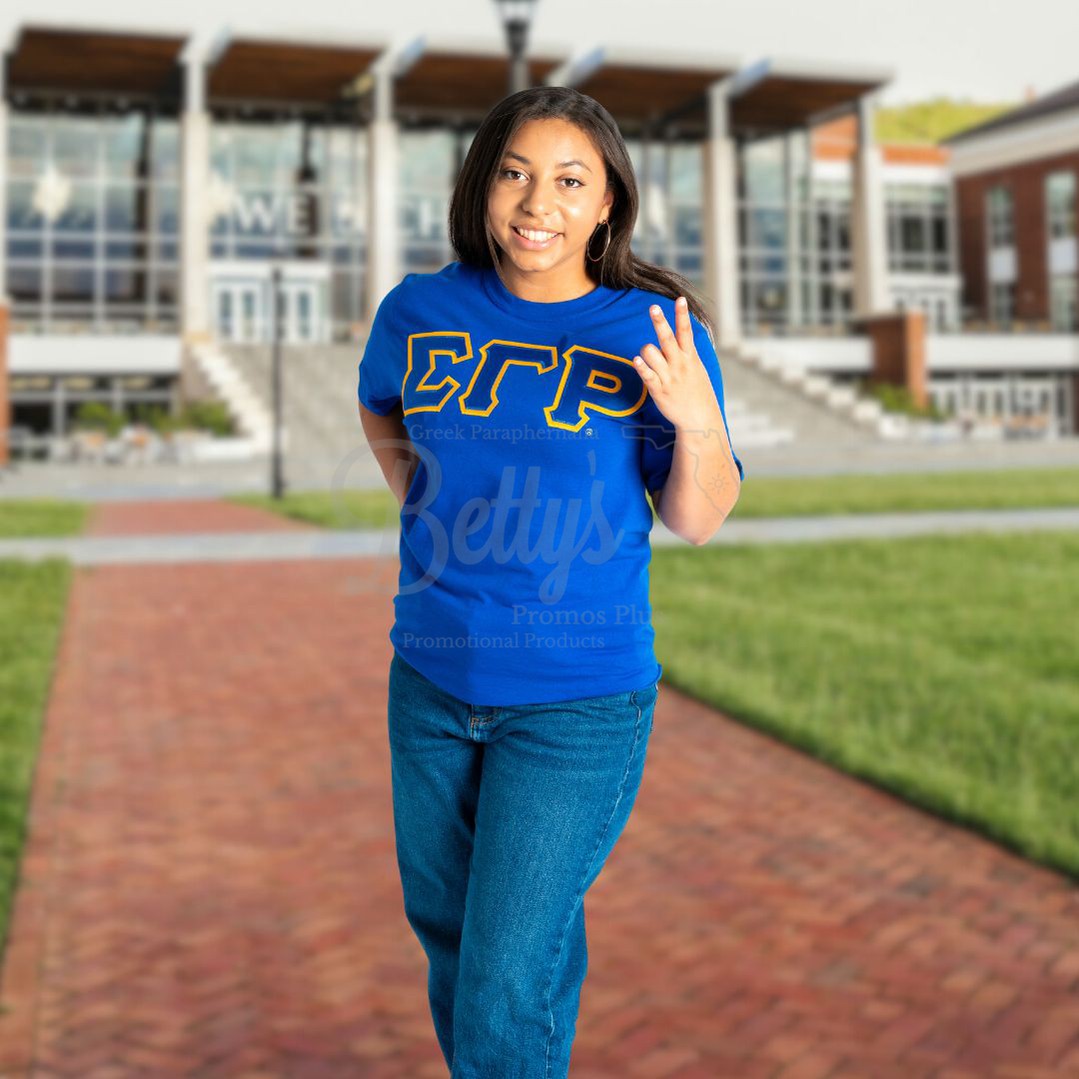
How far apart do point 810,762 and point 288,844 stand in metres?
2.96

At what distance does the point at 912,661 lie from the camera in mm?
10086

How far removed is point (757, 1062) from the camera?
430cm

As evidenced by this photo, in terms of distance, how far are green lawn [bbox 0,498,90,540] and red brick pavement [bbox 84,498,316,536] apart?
0.79 ft

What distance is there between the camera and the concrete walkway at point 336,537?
17.0 m

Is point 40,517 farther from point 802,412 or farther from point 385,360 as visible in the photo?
point 802,412

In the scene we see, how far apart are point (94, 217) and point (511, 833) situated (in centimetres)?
5045

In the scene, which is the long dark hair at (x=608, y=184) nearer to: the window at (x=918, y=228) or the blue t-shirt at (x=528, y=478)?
the blue t-shirt at (x=528, y=478)

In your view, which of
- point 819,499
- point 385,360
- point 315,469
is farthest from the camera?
point 315,469

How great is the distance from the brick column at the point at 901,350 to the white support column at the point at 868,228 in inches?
46.6

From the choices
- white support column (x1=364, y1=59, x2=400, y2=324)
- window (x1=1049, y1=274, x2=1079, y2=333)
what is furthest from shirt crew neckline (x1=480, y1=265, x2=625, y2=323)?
window (x1=1049, y1=274, x2=1079, y2=333)

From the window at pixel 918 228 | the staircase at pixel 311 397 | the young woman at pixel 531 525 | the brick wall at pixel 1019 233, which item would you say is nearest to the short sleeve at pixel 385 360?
the young woman at pixel 531 525

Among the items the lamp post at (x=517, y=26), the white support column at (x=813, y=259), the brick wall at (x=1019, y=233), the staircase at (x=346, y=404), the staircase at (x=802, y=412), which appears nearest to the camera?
the lamp post at (x=517, y=26)

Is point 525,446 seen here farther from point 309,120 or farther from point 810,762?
point 309,120

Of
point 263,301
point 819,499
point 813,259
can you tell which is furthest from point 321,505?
point 813,259
